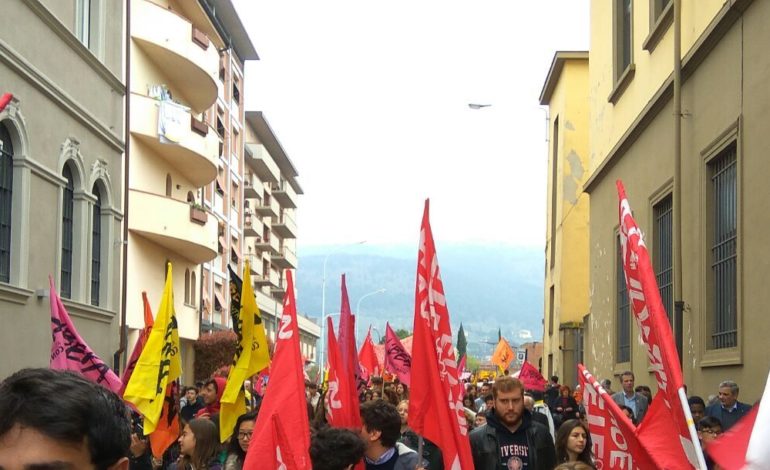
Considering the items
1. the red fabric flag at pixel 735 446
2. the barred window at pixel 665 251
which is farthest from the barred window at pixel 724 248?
the red fabric flag at pixel 735 446

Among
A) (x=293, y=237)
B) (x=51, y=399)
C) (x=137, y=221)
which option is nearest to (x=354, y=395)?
(x=51, y=399)

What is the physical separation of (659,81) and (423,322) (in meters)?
10.5

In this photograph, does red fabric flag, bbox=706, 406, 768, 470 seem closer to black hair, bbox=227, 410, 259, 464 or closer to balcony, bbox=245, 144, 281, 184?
black hair, bbox=227, 410, 259, 464

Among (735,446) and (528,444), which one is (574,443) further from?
(735,446)

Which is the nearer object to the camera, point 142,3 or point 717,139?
point 717,139

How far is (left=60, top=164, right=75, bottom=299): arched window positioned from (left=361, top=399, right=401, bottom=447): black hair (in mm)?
13949

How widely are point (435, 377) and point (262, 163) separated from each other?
60.2 meters

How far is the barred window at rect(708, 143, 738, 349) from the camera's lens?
14359mm

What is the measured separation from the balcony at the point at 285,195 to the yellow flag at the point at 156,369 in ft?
222

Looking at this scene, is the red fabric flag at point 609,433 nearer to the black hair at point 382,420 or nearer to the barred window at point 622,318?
the black hair at point 382,420

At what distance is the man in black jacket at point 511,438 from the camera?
8352mm

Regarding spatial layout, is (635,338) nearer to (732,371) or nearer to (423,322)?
(732,371)

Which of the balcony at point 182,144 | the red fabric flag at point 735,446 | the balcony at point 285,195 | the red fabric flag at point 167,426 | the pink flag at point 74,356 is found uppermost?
the balcony at point 285,195

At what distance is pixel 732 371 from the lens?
14.0 metres
